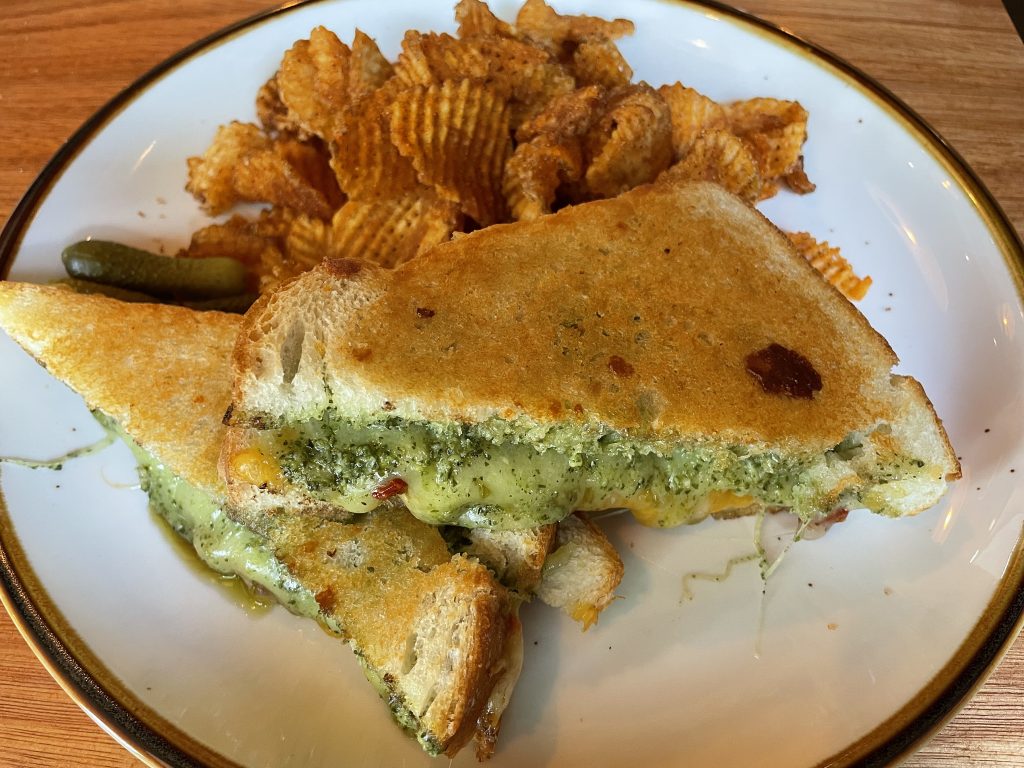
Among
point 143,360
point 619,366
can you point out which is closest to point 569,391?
point 619,366

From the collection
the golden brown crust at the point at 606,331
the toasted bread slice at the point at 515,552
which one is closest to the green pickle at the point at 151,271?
the golden brown crust at the point at 606,331

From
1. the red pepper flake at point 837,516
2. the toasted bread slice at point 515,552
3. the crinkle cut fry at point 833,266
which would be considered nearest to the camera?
the toasted bread slice at point 515,552

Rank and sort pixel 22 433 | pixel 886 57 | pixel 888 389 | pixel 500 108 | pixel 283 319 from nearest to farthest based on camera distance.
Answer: pixel 283 319 → pixel 888 389 → pixel 22 433 → pixel 500 108 → pixel 886 57

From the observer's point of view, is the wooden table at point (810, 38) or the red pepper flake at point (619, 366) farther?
the wooden table at point (810, 38)

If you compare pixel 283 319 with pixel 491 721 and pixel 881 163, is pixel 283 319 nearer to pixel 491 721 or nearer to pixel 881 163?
pixel 491 721

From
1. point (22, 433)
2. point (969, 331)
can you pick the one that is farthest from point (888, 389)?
point (22, 433)

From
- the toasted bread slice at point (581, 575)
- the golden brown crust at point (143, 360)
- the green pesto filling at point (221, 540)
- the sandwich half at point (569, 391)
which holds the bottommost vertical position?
the green pesto filling at point (221, 540)

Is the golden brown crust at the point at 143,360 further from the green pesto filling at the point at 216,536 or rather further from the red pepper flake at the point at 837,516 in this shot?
the red pepper flake at the point at 837,516
